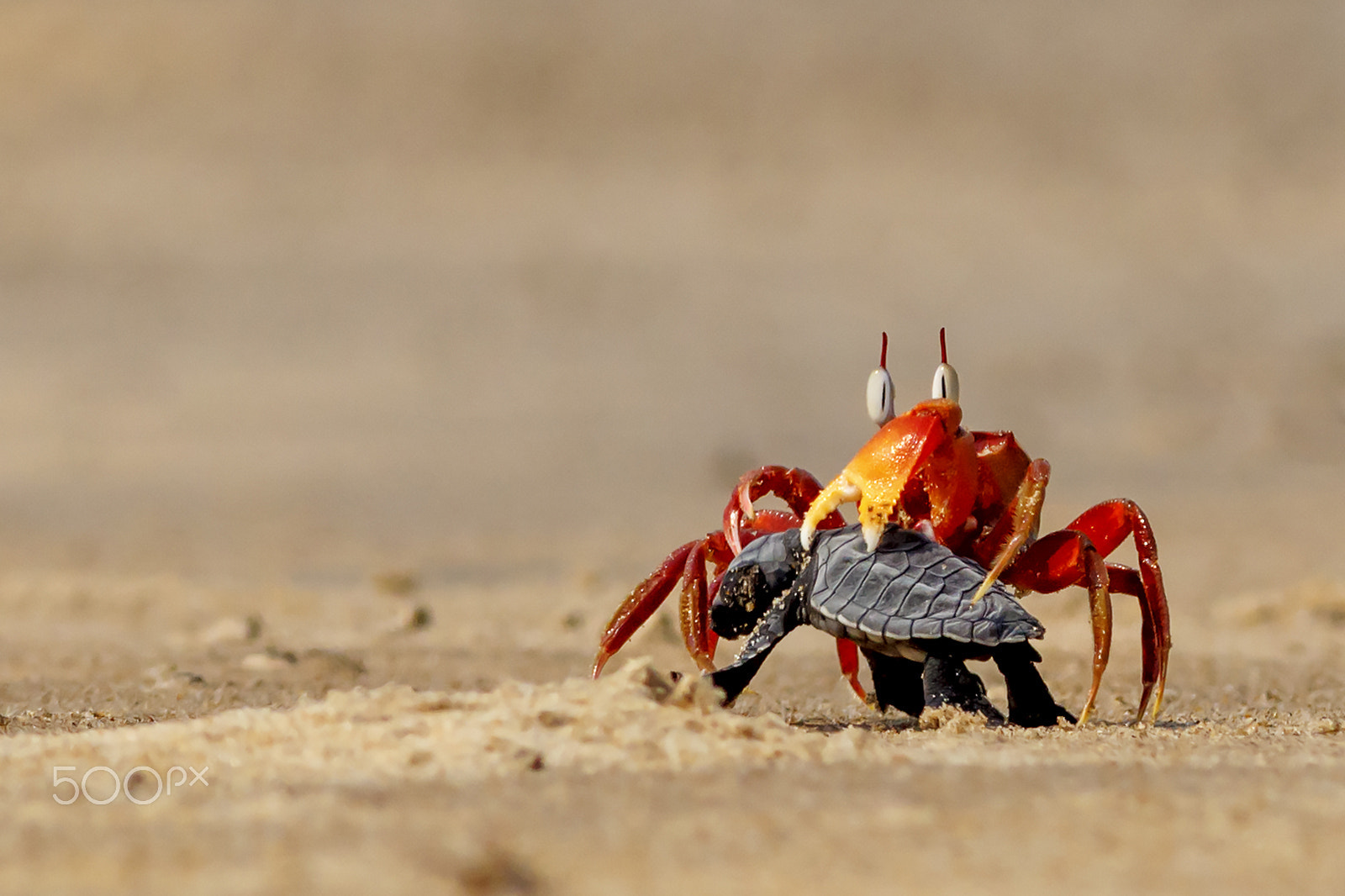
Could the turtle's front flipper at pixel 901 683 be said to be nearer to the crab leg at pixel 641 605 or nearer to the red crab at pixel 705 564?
the red crab at pixel 705 564

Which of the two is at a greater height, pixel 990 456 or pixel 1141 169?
pixel 1141 169

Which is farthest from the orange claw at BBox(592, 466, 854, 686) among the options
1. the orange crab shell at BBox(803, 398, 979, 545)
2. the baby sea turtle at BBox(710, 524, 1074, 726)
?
the orange crab shell at BBox(803, 398, 979, 545)

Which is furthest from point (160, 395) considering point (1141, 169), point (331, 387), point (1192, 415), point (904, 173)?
point (1141, 169)

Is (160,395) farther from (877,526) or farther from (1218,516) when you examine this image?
(877,526)

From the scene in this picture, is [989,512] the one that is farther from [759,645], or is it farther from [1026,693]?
[759,645]

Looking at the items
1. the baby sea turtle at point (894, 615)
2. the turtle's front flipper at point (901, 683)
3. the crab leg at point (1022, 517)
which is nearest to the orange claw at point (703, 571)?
the baby sea turtle at point (894, 615)

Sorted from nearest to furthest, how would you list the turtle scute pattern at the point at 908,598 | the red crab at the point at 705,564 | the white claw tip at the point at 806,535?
the turtle scute pattern at the point at 908,598 → the white claw tip at the point at 806,535 → the red crab at the point at 705,564
